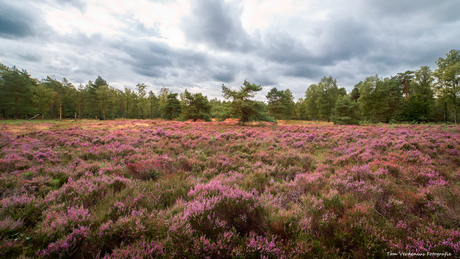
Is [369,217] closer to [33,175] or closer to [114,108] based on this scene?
[33,175]

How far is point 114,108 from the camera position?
2432 inches

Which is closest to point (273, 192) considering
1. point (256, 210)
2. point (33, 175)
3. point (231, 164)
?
point (256, 210)

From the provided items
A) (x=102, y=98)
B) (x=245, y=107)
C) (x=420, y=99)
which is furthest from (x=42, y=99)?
(x=420, y=99)

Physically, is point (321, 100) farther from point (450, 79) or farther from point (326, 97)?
point (450, 79)

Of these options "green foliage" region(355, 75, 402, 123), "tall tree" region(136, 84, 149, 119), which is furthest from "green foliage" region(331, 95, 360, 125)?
"tall tree" region(136, 84, 149, 119)

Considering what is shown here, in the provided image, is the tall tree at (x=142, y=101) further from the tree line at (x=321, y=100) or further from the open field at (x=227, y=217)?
the open field at (x=227, y=217)

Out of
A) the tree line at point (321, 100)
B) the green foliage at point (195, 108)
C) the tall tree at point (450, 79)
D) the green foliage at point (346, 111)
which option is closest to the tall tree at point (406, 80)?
the tree line at point (321, 100)

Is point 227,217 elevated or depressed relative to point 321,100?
depressed

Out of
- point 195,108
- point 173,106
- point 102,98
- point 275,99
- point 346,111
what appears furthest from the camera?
point 102,98

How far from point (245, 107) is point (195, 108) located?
50.5ft

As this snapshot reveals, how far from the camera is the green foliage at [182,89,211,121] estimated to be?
35562 millimetres

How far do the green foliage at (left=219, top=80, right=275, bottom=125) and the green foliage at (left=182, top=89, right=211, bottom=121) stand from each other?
10.9 meters

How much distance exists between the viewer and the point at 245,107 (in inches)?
972

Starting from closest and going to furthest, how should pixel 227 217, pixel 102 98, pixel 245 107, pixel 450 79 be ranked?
pixel 227 217
pixel 245 107
pixel 450 79
pixel 102 98
